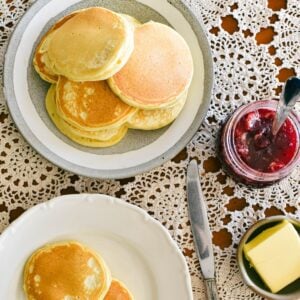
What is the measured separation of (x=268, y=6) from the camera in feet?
5.02

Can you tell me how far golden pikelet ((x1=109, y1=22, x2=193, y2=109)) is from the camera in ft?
4.42

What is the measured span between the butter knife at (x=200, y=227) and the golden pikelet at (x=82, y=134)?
17cm

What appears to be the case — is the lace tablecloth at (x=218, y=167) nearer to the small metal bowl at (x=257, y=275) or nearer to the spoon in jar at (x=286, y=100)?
the small metal bowl at (x=257, y=275)

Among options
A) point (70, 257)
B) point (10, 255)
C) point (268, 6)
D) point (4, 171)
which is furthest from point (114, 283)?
point (268, 6)

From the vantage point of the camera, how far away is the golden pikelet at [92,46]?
1312mm

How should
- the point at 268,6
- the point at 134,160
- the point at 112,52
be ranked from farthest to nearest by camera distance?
the point at 268,6 → the point at 134,160 → the point at 112,52

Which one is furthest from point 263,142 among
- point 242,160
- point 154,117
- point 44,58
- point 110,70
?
point 44,58

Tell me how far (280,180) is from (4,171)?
55 cm

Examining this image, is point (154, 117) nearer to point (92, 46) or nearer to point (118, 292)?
point (92, 46)

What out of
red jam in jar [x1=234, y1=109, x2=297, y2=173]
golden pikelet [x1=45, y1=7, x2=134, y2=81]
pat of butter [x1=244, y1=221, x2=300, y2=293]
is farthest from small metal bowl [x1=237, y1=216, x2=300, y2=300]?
golden pikelet [x1=45, y1=7, x2=134, y2=81]

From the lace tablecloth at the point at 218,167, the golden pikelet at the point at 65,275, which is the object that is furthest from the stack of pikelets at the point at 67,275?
the lace tablecloth at the point at 218,167

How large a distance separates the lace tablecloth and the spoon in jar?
165mm

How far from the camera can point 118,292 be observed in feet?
4.56

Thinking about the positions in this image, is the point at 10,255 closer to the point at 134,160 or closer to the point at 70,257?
the point at 70,257
